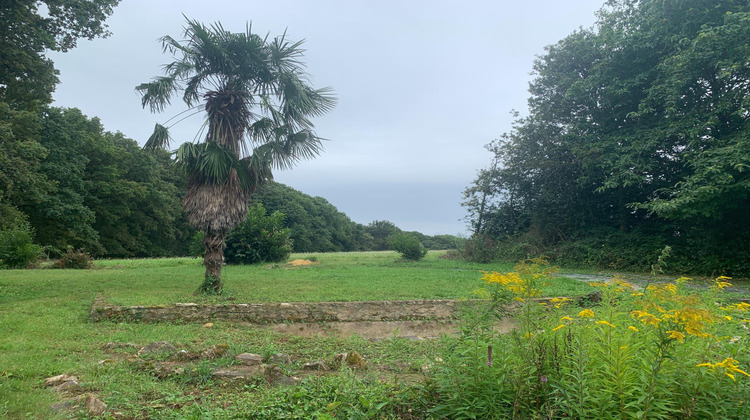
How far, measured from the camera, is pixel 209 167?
843 centimetres

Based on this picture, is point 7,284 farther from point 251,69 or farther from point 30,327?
point 251,69

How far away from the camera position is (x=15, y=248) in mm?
14086

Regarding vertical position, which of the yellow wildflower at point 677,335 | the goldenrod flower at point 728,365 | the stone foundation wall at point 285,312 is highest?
the yellow wildflower at point 677,335

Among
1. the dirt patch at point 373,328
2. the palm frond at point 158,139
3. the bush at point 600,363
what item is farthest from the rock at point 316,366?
the palm frond at point 158,139

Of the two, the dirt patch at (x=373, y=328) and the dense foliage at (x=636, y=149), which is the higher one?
the dense foliage at (x=636, y=149)

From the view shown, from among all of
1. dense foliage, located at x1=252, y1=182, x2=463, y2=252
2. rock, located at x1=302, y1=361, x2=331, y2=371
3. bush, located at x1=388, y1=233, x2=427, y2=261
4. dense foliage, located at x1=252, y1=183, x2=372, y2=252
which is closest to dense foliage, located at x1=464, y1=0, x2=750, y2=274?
bush, located at x1=388, y1=233, x2=427, y2=261

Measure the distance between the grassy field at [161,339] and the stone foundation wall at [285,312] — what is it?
31 centimetres

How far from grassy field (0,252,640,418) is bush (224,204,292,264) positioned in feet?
18.5

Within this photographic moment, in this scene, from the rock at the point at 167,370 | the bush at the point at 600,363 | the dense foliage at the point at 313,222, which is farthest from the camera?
the dense foliage at the point at 313,222

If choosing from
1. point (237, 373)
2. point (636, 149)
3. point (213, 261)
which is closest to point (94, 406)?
point (237, 373)

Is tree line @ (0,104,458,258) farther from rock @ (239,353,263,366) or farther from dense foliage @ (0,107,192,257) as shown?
rock @ (239,353,263,366)

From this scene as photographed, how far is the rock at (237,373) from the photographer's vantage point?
3793mm

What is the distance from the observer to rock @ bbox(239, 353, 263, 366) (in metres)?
4.36

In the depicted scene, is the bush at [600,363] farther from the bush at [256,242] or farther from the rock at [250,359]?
the bush at [256,242]
